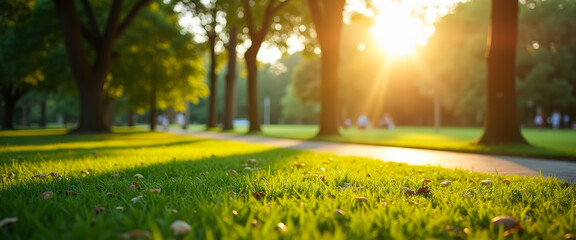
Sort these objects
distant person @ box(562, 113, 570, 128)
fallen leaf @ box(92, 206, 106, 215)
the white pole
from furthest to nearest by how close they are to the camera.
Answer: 1. the white pole
2. distant person @ box(562, 113, 570, 128)
3. fallen leaf @ box(92, 206, 106, 215)

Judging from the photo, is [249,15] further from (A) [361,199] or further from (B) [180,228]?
(B) [180,228]

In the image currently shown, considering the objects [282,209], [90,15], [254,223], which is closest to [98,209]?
[254,223]

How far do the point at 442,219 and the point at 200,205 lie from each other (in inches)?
62.1

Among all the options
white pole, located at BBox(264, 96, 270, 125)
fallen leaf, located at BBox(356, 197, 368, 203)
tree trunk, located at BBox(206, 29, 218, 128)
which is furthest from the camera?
white pole, located at BBox(264, 96, 270, 125)

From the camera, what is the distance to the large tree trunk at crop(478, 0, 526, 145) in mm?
10414

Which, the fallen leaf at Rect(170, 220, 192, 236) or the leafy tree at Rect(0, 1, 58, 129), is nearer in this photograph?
the fallen leaf at Rect(170, 220, 192, 236)

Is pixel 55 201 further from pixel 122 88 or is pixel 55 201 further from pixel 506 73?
pixel 122 88

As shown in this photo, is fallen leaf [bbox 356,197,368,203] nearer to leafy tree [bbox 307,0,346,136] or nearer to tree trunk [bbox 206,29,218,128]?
leafy tree [bbox 307,0,346,136]

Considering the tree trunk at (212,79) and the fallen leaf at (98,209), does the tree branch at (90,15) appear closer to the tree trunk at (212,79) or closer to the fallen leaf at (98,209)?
the tree trunk at (212,79)

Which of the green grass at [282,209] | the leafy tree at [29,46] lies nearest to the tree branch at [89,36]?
the leafy tree at [29,46]

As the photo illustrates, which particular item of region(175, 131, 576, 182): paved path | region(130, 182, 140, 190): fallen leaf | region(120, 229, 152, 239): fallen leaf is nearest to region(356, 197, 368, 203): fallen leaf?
region(120, 229, 152, 239): fallen leaf

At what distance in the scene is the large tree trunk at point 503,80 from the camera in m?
10.4

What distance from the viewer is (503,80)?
10.4 metres

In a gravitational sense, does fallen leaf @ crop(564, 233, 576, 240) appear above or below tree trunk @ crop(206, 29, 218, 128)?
below
